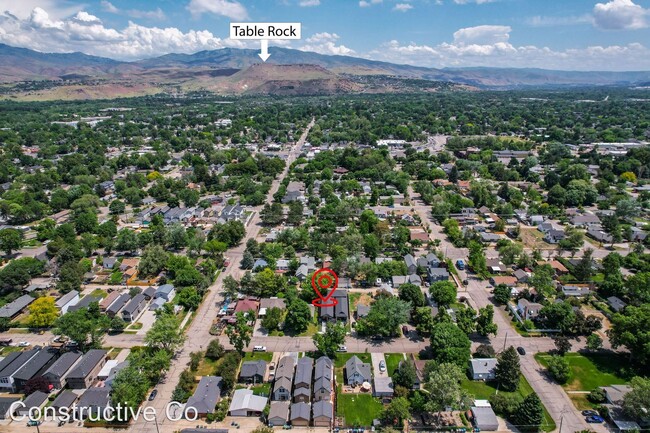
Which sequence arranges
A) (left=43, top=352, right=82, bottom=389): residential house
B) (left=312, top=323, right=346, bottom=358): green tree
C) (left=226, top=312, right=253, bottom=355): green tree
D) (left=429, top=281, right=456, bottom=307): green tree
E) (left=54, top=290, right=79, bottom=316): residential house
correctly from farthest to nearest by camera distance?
(left=54, top=290, right=79, bottom=316): residential house, (left=429, top=281, right=456, bottom=307): green tree, (left=226, top=312, right=253, bottom=355): green tree, (left=312, top=323, right=346, bottom=358): green tree, (left=43, top=352, right=82, bottom=389): residential house

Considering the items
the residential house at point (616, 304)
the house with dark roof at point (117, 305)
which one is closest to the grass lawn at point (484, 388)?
the residential house at point (616, 304)

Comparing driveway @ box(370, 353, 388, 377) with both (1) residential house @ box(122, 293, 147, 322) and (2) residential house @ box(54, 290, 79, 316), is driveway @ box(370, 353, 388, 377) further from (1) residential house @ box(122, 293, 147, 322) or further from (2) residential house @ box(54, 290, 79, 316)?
(2) residential house @ box(54, 290, 79, 316)

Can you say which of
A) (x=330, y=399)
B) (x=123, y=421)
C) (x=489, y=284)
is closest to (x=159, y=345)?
(x=123, y=421)

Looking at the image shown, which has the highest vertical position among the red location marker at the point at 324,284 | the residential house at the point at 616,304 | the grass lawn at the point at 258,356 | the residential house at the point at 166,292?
the residential house at the point at 616,304

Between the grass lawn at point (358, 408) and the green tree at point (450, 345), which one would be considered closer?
the grass lawn at point (358, 408)

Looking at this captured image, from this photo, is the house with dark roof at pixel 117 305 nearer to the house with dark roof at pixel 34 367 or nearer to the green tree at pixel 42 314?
the green tree at pixel 42 314

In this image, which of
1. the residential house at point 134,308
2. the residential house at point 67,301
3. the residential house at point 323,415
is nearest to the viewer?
the residential house at point 323,415

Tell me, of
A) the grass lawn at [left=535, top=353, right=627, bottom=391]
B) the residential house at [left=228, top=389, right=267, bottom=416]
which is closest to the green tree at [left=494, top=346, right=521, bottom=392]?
the grass lawn at [left=535, top=353, right=627, bottom=391]
